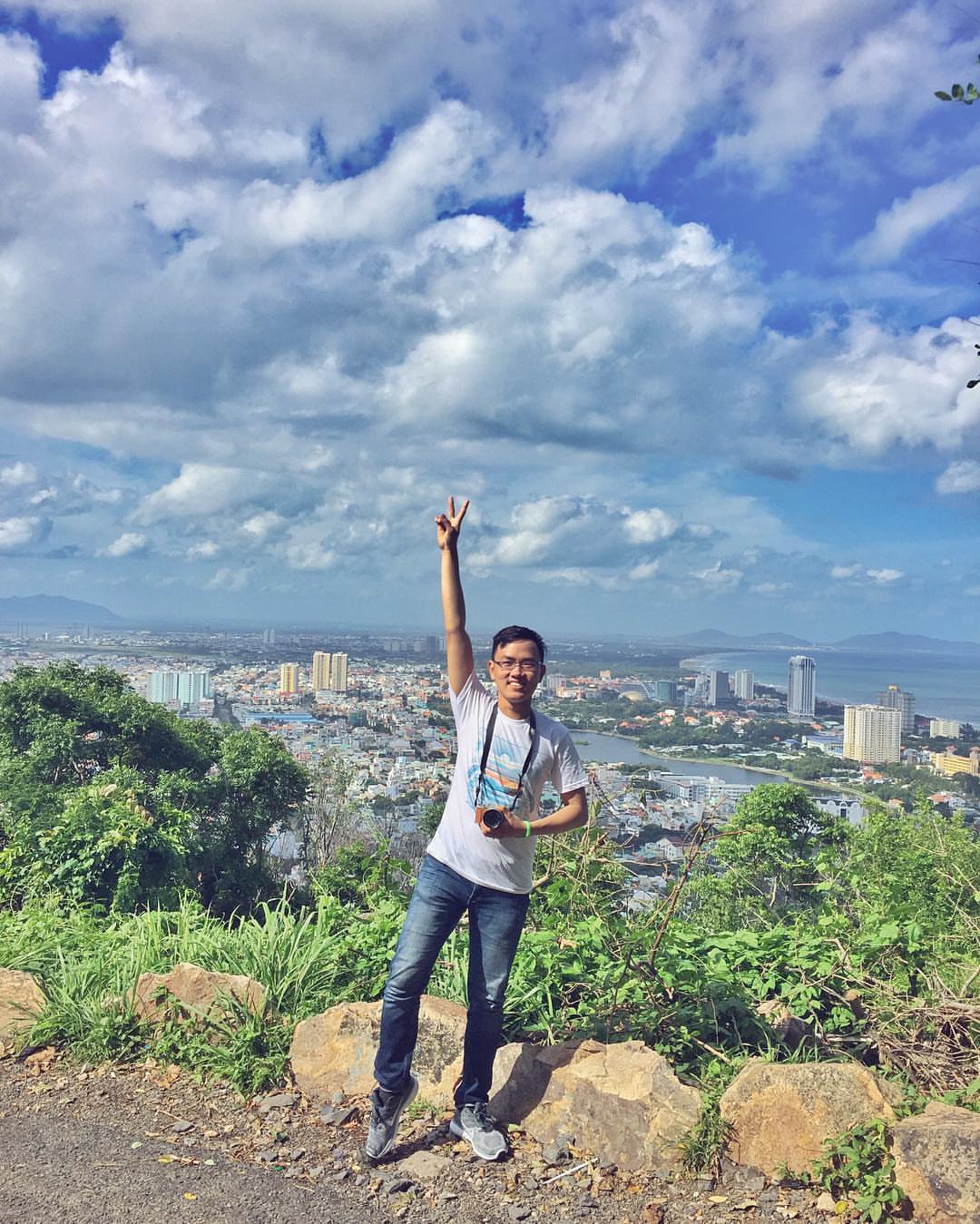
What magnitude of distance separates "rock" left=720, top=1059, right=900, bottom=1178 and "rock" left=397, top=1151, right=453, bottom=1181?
3.12 feet

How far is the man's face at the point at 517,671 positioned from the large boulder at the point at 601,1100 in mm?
1334

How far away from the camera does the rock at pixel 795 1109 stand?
113 inches

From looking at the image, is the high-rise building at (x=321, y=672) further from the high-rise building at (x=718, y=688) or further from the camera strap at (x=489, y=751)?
the camera strap at (x=489, y=751)

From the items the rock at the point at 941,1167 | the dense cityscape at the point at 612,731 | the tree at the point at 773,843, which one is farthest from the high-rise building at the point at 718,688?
the rock at the point at 941,1167

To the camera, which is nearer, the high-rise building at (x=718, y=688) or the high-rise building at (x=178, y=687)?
the high-rise building at (x=718, y=688)

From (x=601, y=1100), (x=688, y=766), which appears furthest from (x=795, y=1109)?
(x=688, y=766)

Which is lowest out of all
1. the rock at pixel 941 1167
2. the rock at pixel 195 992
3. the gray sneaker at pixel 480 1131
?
the gray sneaker at pixel 480 1131

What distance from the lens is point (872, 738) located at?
30406 millimetres

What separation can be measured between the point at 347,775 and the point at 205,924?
57.1ft

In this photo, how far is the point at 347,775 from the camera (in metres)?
21.9

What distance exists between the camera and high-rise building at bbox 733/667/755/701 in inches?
1580

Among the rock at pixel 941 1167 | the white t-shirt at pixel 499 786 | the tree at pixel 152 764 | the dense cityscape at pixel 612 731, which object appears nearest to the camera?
the rock at pixel 941 1167

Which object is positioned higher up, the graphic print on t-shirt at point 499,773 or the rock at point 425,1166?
the graphic print on t-shirt at point 499,773

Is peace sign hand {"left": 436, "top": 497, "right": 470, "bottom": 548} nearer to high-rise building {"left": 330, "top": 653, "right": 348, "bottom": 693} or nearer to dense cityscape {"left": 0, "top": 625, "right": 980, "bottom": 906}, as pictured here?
dense cityscape {"left": 0, "top": 625, "right": 980, "bottom": 906}
